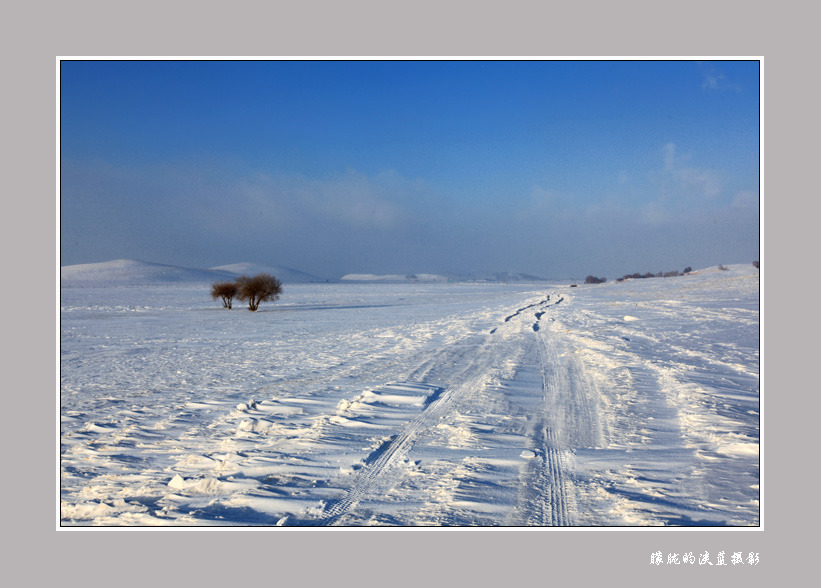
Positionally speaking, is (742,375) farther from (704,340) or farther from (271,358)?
(271,358)

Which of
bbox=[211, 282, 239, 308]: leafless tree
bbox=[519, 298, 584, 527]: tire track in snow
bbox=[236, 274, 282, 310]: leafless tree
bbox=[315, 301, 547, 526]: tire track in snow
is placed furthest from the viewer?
bbox=[211, 282, 239, 308]: leafless tree

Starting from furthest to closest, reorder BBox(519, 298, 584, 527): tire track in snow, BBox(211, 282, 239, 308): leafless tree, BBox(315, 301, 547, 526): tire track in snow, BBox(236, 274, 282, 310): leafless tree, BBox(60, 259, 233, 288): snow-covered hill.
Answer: BBox(60, 259, 233, 288): snow-covered hill
BBox(211, 282, 239, 308): leafless tree
BBox(236, 274, 282, 310): leafless tree
BBox(315, 301, 547, 526): tire track in snow
BBox(519, 298, 584, 527): tire track in snow

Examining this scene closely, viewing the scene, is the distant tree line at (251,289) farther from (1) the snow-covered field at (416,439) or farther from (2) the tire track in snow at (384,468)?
(2) the tire track in snow at (384,468)

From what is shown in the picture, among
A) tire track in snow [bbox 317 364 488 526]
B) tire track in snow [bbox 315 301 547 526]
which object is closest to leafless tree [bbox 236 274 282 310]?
tire track in snow [bbox 315 301 547 526]

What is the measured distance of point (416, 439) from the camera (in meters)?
5.79

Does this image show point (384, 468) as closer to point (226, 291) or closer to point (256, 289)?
point (256, 289)

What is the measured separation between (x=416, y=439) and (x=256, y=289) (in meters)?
33.0

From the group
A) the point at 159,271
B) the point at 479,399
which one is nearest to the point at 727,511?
the point at 479,399

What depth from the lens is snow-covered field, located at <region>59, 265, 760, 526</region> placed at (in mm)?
4086

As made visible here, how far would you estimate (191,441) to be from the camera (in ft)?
19.4

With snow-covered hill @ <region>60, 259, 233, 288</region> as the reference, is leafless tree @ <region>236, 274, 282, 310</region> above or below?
below

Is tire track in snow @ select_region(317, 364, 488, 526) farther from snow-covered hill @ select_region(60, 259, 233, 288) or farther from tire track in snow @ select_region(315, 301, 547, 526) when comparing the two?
snow-covered hill @ select_region(60, 259, 233, 288)

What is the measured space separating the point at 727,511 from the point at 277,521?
3433 mm

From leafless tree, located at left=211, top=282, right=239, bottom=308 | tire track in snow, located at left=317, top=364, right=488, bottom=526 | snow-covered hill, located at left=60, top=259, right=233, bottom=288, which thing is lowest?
tire track in snow, located at left=317, top=364, right=488, bottom=526
